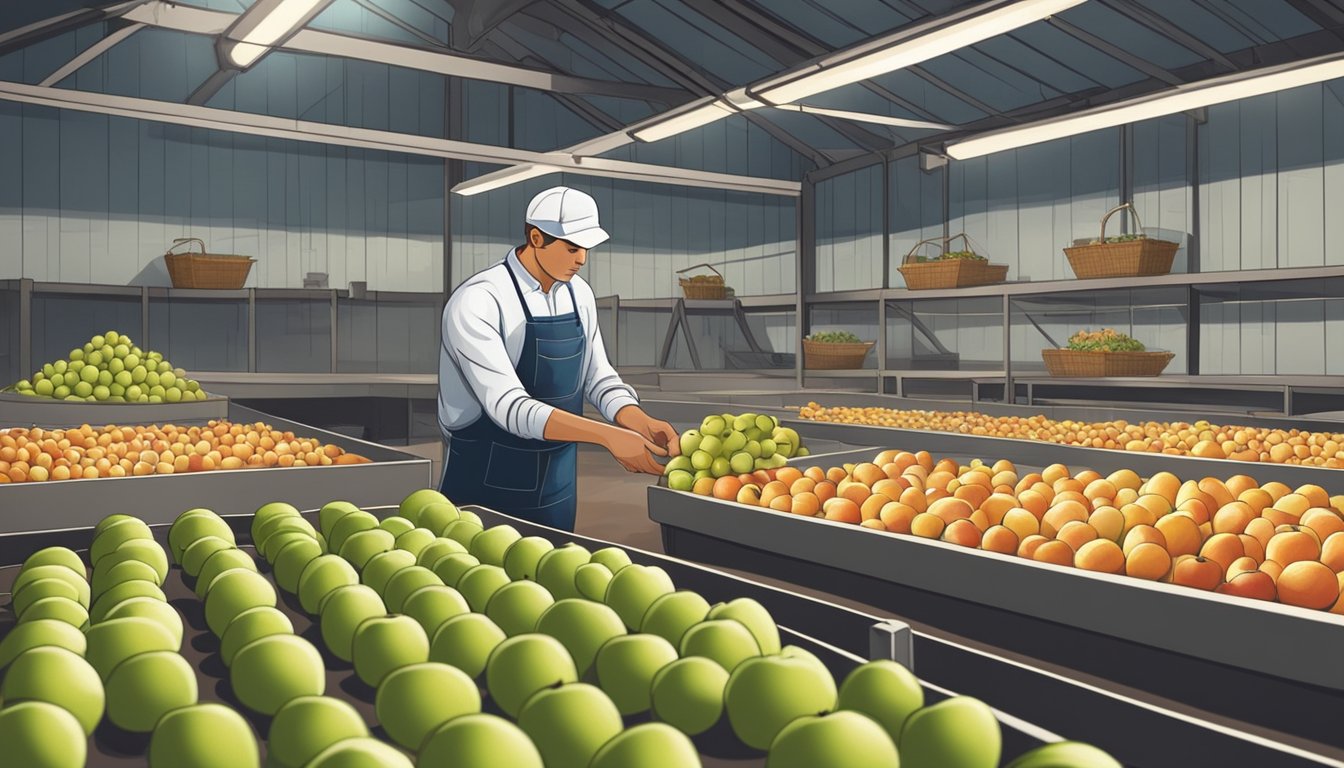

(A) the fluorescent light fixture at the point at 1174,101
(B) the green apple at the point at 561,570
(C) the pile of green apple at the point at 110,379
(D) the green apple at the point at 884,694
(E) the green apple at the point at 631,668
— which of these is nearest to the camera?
(D) the green apple at the point at 884,694

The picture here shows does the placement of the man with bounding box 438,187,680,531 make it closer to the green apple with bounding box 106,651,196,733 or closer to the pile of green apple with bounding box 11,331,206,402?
the green apple with bounding box 106,651,196,733

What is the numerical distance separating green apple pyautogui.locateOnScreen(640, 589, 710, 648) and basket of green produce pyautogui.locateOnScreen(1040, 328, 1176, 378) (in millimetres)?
5488

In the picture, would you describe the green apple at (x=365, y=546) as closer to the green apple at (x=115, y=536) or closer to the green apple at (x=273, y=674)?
the green apple at (x=115, y=536)

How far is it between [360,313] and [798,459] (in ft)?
21.1

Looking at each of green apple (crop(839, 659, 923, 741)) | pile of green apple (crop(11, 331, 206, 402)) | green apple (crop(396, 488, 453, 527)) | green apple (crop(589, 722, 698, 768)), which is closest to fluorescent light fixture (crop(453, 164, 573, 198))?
pile of green apple (crop(11, 331, 206, 402))

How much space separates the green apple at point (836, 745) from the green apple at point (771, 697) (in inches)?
3.4

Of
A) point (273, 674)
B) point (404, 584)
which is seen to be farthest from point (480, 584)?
point (273, 674)

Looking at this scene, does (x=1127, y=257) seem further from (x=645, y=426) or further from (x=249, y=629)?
(x=249, y=629)

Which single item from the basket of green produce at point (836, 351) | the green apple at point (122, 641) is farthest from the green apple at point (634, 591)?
the basket of green produce at point (836, 351)

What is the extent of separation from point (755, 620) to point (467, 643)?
28 cm

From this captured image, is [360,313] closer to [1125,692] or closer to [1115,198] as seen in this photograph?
[1115,198]

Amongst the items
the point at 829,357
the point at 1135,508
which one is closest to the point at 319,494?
the point at 1135,508

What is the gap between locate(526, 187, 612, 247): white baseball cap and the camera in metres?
2.22

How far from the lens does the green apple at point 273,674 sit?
81 centimetres
